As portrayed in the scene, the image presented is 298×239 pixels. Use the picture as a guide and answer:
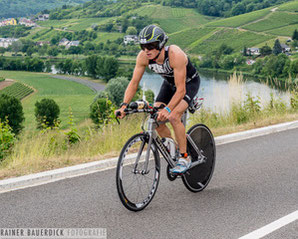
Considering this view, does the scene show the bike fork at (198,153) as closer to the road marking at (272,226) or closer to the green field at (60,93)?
the road marking at (272,226)

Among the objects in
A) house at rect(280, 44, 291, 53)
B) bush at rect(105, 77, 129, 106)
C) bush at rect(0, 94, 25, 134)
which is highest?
bush at rect(0, 94, 25, 134)

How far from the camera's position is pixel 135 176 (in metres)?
3.99

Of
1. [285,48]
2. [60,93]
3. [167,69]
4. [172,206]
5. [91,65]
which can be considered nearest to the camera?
[167,69]

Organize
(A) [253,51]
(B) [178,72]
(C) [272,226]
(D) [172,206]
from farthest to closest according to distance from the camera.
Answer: (A) [253,51] < (D) [172,206] < (B) [178,72] < (C) [272,226]

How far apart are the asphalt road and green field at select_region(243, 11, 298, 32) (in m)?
146

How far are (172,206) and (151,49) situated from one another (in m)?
1.74

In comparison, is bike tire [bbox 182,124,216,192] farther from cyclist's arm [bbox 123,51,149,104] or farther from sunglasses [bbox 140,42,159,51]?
sunglasses [bbox 140,42,159,51]

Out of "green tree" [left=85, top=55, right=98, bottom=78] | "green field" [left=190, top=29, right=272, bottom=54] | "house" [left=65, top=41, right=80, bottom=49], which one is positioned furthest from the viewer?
"house" [left=65, top=41, right=80, bottom=49]

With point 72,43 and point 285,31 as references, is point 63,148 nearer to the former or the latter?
point 285,31

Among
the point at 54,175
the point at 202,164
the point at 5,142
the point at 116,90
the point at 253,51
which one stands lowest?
the point at 253,51

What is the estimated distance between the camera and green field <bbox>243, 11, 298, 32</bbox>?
14252 cm

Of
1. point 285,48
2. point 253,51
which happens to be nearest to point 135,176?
point 285,48

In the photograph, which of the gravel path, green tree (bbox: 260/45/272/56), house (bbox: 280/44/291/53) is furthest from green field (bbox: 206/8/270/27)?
the gravel path

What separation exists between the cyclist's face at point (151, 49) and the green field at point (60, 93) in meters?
67.3
